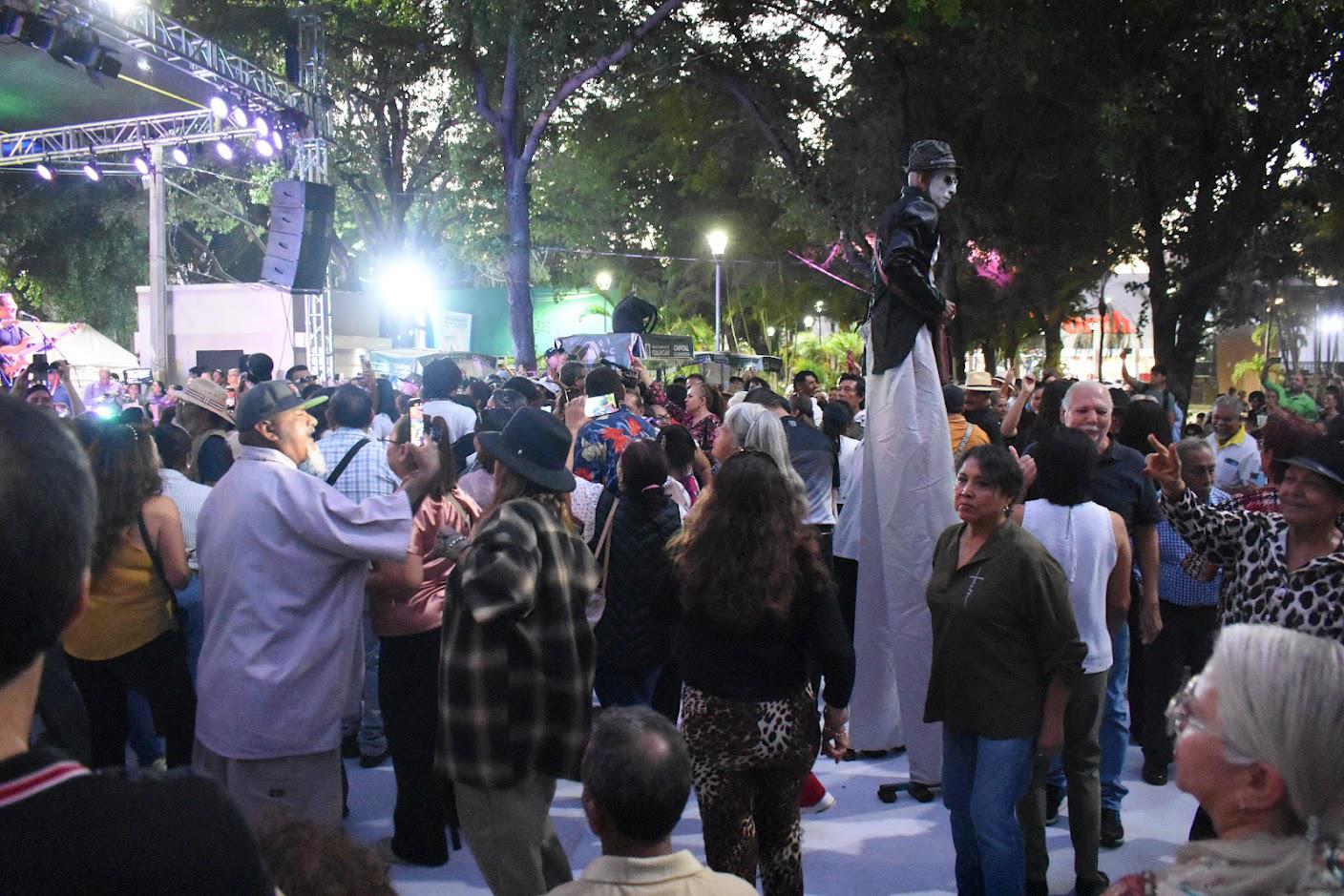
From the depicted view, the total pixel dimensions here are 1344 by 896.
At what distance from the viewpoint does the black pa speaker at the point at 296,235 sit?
57.2 feet

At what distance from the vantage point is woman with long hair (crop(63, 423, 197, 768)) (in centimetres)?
466

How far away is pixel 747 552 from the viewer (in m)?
3.86

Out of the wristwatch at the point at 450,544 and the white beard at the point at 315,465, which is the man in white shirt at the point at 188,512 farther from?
the wristwatch at the point at 450,544

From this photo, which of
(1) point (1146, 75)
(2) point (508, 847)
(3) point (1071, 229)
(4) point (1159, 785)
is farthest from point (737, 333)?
(2) point (508, 847)

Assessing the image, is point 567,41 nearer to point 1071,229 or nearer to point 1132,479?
point 1071,229

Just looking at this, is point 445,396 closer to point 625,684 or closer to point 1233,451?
point 625,684

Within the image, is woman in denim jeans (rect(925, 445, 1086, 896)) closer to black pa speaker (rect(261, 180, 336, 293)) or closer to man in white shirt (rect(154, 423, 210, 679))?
man in white shirt (rect(154, 423, 210, 679))

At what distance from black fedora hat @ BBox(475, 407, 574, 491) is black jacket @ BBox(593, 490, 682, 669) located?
1.13 metres

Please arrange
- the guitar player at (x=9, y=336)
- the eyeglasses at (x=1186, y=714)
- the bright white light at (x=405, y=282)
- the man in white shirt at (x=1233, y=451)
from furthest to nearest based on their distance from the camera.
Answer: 1. the bright white light at (x=405, y=282)
2. the guitar player at (x=9, y=336)
3. the man in white shirt at (x=1233, y=451)
4. the eyeglasses at (x=1186, y=714)

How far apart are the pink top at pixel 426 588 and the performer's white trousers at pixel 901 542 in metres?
1.82

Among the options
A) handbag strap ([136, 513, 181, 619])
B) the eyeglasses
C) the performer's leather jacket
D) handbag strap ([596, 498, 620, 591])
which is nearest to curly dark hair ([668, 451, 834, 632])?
handbag strap ([596, 498, 620, 591])

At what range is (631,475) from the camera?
4875 mm

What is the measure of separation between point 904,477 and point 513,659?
7.49 ft

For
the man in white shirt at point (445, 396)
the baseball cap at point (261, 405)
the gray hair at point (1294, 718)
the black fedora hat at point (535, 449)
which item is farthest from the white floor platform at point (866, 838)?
the gray hair at point (1294, 718)
